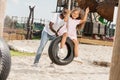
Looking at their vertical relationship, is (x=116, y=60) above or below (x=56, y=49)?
above

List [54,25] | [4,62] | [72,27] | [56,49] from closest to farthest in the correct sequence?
[4,62] < [56,49] < [72,27] < [54,25]

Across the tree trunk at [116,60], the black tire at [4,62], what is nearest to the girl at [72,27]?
the black tire at [4,62]

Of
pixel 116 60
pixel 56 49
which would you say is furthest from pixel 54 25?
pixel 116 60

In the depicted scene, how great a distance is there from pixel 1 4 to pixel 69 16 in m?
2.28

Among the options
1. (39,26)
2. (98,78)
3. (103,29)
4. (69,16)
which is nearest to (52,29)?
(69,16)

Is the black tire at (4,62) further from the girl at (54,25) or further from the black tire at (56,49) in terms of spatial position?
the girl at (54,25)

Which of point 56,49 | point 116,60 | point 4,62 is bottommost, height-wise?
point 56,49

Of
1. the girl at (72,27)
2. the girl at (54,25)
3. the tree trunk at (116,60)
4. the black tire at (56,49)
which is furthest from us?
the girl at (54,25)

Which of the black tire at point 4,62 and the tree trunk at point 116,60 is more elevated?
the tree trunk at point 116,60

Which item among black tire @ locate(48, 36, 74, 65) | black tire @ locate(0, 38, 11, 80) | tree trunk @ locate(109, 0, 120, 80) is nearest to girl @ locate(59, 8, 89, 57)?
black tire @ locate(48, 36, 74, 65)

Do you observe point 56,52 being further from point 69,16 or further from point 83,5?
point 83,5

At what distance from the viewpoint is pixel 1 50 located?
6445 millimetres

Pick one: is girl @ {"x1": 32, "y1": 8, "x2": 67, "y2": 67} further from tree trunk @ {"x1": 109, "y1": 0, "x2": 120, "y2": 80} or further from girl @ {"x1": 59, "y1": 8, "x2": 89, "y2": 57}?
tree trunk @ {"x1": 109, "y1": 0, "x2": 120, "y2": 80}

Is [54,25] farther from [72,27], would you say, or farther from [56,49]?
[56,49]
